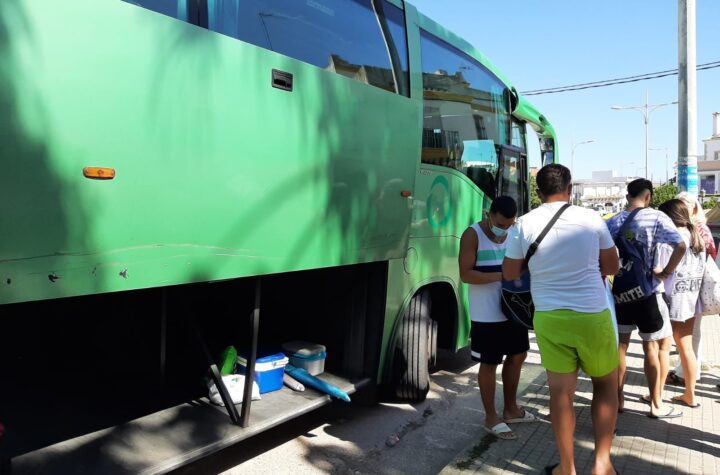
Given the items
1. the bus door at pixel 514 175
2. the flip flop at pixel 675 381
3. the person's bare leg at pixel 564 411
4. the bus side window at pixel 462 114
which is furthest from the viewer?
the bus door at pixel 514 175

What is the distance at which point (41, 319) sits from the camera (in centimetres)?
385

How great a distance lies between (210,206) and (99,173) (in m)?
0.56

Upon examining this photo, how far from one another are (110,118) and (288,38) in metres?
1.39

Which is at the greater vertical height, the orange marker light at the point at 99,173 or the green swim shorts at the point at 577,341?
the orange marker light at the point at 99,173

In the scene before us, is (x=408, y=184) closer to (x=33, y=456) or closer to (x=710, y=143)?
(x=33, y=456)

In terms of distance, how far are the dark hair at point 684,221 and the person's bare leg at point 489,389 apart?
202cm

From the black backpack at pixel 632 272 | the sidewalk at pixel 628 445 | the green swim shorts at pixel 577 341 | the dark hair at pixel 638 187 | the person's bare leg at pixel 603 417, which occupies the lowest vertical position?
the sidewalk at pixel 628 445

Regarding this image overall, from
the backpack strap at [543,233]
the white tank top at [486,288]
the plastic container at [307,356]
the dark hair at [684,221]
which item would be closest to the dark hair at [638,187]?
the dark hair at [684,221]

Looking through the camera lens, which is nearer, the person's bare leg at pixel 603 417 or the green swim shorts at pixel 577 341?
the green swim shorts at pixel 577 341

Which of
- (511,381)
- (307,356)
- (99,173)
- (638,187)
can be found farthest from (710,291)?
(99,173)

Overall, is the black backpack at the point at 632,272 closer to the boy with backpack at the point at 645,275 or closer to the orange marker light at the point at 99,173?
the boy with backpack at the point at 645,275

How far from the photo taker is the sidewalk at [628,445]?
3.51 meters

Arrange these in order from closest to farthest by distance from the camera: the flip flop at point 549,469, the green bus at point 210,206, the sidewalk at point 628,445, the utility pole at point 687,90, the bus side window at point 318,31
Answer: the green bus at point 210,206
the bus side window at point 318,31
the flip flop at point 549,469
the sidewalk at point 628,445
the utility pole at point 687,90

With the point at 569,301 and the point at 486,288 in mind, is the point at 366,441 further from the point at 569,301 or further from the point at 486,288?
the point at 569,301
